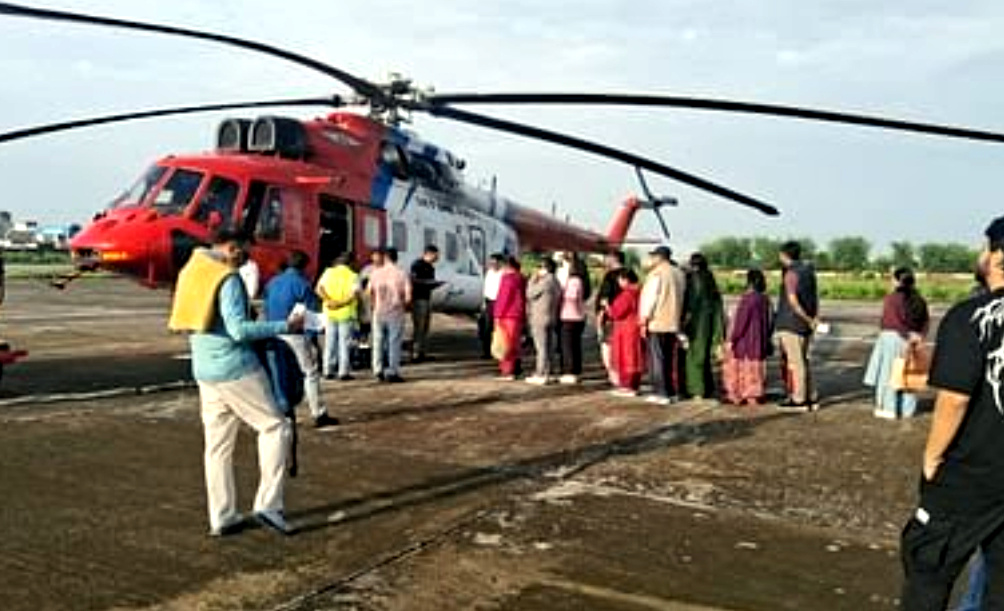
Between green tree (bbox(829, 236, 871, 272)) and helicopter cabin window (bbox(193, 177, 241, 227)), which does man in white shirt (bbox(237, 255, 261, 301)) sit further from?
green tree (bbox(829, 236, 871, 272))

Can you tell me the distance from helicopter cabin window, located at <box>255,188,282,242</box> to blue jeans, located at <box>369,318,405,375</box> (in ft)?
5.87

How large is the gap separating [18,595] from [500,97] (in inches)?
339

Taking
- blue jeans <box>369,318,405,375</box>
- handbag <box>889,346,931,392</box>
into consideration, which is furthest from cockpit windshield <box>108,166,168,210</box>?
handbag <box>889,346,931,392</box>

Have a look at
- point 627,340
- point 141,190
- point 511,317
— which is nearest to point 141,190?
point 141,190

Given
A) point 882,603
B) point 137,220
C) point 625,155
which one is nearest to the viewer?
point 882,603

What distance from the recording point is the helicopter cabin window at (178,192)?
12383 millimetres

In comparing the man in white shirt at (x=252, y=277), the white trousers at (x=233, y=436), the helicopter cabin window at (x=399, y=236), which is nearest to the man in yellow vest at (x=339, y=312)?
the man in white shirt at (x=252, y=277)

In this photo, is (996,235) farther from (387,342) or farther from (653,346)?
(387,342)

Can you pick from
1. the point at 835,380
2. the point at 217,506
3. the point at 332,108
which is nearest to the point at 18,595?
the point at 217,506

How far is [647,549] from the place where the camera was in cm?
582

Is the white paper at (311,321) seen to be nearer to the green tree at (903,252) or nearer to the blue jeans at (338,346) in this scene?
Result: the blue jeans at (338,346)

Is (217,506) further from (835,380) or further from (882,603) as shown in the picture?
(835,380)

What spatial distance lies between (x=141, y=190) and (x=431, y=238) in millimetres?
4806

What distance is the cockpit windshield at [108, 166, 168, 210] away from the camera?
12.6 m
